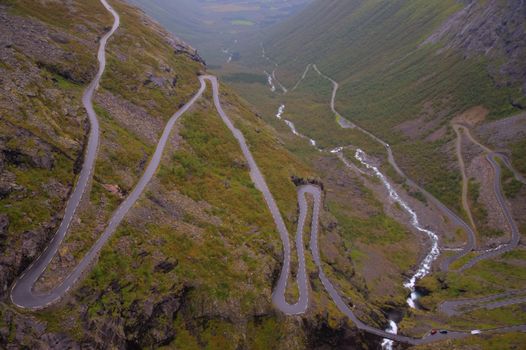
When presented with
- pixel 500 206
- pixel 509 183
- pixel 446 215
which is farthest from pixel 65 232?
pixel 509 183

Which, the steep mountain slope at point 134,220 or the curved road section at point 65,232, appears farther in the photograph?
the steep mountain slope at point 134,220

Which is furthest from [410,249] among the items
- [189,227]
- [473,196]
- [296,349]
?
[189,227]

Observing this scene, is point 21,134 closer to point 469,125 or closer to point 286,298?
point 286,298

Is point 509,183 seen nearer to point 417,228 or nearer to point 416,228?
point 417,228

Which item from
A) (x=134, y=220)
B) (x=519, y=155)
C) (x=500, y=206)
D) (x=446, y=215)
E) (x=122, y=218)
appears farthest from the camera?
(x=519, y=155)

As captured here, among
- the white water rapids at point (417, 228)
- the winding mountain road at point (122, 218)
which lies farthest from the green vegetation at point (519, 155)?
the winding mountain road at point (122, 218)

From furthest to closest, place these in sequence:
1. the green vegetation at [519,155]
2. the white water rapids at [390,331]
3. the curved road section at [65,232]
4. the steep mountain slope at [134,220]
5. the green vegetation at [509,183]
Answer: the green vegetation at [519,155]
the green vegetation at [509,183]
the white water rapids at [390,331]
the steep mountain slope at [134,220]
the curved road section at [65,232]

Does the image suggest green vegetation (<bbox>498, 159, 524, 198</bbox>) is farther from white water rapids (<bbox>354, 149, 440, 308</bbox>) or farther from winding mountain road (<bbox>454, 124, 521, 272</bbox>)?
white water rapids (<bbox>354, 149, 440, 308</bbox>)

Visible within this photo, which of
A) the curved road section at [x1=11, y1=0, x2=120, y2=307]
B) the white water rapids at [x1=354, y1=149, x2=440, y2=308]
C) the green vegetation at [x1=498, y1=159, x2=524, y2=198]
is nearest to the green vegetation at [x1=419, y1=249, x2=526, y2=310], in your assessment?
the white water rapids at [x1=354, y1=149, x2=440, y2=308]

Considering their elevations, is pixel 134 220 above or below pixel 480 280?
below

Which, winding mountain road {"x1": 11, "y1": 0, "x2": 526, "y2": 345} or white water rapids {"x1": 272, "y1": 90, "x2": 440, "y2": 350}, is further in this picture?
white water rapids {"x1": 272, "y1": 90, "x2": 440, "y2": 350}

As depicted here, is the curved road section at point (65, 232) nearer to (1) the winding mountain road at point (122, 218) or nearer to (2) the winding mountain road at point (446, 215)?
(1) the winding mountain road at point (122, 218)
